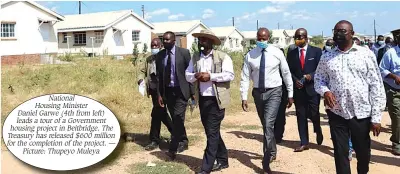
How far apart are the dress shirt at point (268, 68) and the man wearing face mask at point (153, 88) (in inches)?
57.1

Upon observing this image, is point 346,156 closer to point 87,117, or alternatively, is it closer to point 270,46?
point 270,46

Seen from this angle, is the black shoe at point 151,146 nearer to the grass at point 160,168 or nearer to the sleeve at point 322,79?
the grass at point 160,168

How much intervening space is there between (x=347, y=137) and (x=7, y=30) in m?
22.1

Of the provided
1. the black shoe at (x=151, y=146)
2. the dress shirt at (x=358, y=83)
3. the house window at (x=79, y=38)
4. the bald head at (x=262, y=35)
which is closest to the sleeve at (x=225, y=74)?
the bald head at (x=262, y=35)

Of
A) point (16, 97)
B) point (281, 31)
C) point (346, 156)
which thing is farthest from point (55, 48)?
point (281, 31)

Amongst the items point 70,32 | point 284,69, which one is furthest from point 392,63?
point 70,32

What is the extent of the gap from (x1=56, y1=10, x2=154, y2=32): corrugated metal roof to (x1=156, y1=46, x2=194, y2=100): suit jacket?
77.6 feet

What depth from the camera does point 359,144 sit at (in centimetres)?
375

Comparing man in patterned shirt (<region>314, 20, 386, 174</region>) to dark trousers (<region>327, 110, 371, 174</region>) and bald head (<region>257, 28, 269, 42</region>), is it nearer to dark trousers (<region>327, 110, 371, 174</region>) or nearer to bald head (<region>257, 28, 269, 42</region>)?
dark trousers (<region>327, 110, 371, 174</region>)

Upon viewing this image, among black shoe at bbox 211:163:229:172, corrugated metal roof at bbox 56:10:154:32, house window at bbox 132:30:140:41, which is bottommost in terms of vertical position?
black shoe at bbox 211:163:229:172

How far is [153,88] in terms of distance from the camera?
576cm

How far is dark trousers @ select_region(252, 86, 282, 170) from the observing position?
466cm

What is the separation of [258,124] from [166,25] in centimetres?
3537

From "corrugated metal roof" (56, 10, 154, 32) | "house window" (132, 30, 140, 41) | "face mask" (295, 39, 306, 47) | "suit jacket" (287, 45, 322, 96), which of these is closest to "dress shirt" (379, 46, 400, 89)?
"suit jacket" (287, 45, 322, 96)
